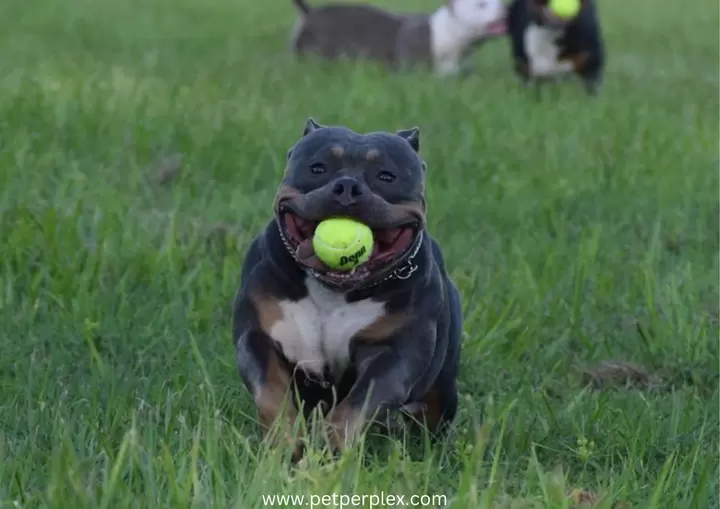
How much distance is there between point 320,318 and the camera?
3232 mm

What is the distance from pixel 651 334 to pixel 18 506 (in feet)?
8.88

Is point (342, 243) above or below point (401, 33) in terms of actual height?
above

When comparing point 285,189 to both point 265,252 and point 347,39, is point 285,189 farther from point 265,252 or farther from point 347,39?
point 347,39

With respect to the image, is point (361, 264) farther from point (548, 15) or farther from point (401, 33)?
point (401, 33)

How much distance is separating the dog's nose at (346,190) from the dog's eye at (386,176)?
99 mm

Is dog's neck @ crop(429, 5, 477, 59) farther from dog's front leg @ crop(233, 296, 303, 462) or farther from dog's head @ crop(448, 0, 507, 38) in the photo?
dog's front leg @ crop(233, 296, 303, 462)

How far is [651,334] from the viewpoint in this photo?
474 cm

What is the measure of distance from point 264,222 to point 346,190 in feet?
8.47

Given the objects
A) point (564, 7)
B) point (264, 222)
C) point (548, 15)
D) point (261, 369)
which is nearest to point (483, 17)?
point (548, 15)

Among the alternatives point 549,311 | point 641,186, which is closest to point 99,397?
point 549,311

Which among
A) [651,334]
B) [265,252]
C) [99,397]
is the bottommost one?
[651,334]

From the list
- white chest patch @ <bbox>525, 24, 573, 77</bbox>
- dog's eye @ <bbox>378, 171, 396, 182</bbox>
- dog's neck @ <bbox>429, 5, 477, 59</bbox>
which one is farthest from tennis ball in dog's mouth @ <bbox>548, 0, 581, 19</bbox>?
dog's eye @ <bbox>378, 171, 396, 182</bbox>

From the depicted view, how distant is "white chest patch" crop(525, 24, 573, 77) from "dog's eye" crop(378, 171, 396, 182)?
6754 mm

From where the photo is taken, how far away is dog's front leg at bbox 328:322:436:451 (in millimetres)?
3090
